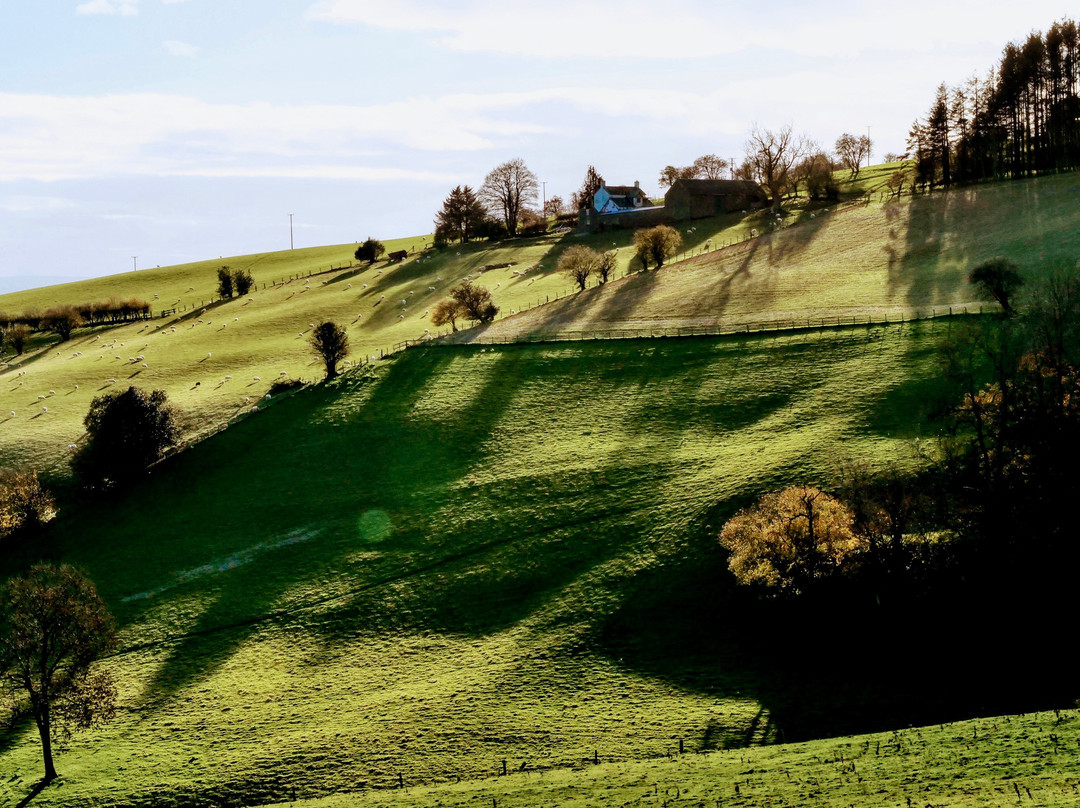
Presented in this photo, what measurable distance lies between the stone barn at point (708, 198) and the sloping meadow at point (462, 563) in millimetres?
63857

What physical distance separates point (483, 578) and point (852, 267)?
58.1 meters

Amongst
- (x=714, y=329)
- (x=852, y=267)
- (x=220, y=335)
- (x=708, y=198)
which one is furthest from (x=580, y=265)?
(x=220, y=335)

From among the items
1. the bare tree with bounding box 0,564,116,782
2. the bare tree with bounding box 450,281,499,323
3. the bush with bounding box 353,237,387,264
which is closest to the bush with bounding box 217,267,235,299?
the bush with bounding box 353,237,387,264

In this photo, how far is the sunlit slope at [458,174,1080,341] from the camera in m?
77.1

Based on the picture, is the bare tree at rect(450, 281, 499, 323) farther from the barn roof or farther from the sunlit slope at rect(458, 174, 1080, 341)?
the barn roof

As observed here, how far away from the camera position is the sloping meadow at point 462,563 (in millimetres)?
38062

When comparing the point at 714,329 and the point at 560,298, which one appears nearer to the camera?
the point at 714,329

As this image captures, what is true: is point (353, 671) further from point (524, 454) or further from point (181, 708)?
point (524, 454)

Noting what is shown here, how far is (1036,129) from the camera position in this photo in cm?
11300

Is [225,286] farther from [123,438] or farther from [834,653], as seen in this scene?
[834,653]

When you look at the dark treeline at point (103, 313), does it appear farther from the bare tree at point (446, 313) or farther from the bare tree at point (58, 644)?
the bare tree at point (58, 644)

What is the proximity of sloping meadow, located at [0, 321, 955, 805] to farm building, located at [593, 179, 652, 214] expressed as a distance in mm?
83010

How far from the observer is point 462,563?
173ft

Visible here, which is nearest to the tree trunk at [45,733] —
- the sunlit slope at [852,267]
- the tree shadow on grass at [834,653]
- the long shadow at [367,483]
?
the long shadow at [367,483]
